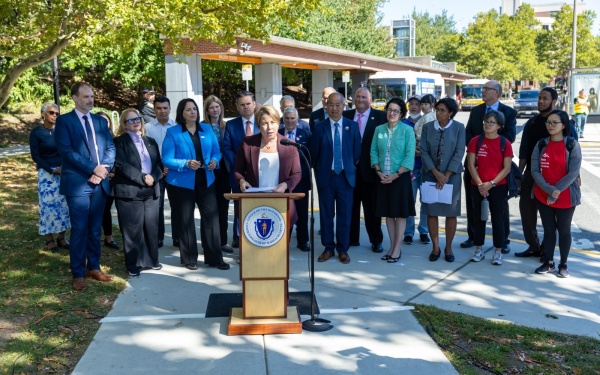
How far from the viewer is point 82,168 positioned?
19.6ft

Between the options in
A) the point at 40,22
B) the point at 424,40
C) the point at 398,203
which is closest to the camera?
the point at 398,203

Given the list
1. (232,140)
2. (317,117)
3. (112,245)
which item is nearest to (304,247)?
(232,140)

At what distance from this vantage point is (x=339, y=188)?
712 cm

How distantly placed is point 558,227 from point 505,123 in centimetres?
158

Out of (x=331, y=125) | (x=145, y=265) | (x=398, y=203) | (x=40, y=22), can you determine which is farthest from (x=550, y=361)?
(x=40, y=22)

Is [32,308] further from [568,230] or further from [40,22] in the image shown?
[40,22]

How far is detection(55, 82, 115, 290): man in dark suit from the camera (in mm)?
5996

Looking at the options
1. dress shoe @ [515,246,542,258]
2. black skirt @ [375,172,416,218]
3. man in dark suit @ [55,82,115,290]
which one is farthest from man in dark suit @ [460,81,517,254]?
man in dark suit @ [55,82,115,290]

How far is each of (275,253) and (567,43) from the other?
7395cm

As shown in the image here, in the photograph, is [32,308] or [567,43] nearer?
[32,308]

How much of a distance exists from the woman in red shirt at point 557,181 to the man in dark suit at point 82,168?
4.59 metres

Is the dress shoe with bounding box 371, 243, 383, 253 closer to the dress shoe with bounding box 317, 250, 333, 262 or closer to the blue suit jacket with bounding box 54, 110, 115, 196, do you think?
the dress shoe with bounding box 317, 250, 333, 262

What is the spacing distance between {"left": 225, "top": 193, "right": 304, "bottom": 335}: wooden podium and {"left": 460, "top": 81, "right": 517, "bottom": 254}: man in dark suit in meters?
3.12

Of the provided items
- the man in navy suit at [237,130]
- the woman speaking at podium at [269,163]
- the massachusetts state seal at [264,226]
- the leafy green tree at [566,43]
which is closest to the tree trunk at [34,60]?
the man in navy suit at [237,130]
